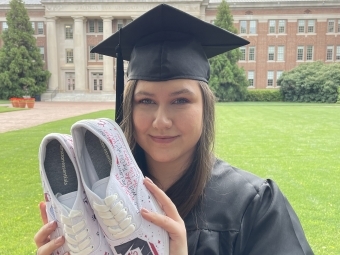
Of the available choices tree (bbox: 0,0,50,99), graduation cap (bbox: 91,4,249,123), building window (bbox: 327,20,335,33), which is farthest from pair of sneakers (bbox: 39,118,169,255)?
building window (bbox: 327,20,335,33)

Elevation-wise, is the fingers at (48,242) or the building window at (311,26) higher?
the building window at (311,26)

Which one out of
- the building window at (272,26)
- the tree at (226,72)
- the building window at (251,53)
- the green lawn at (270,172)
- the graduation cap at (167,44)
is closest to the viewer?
the graduation cap at (167,44)

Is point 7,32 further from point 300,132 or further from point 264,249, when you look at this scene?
point 264,249

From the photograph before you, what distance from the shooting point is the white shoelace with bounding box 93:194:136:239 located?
3.61 feet

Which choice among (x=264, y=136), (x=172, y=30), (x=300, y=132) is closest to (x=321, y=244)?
(x=172, y=30)

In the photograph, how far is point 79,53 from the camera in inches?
1812

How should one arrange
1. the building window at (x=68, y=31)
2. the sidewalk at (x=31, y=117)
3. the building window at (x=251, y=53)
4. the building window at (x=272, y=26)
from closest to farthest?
the sidewalk at (x=31, y=117) → the building window at (x=68, y=31) → the building window at (x=272, y=26) → the building window at (x=251, y=53)

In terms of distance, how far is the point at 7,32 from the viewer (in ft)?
128

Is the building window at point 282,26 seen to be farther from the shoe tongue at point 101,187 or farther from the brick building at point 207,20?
the shoe tongue at point 101,187

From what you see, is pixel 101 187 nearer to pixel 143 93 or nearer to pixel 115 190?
pixel 115 190

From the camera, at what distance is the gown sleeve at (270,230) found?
1.36 m

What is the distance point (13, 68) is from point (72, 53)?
1013 centimetres

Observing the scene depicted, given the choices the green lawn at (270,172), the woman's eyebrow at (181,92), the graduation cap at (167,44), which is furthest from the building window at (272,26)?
the woman's eyebrow at (181,92)

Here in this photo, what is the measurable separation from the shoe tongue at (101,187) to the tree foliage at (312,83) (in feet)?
129
